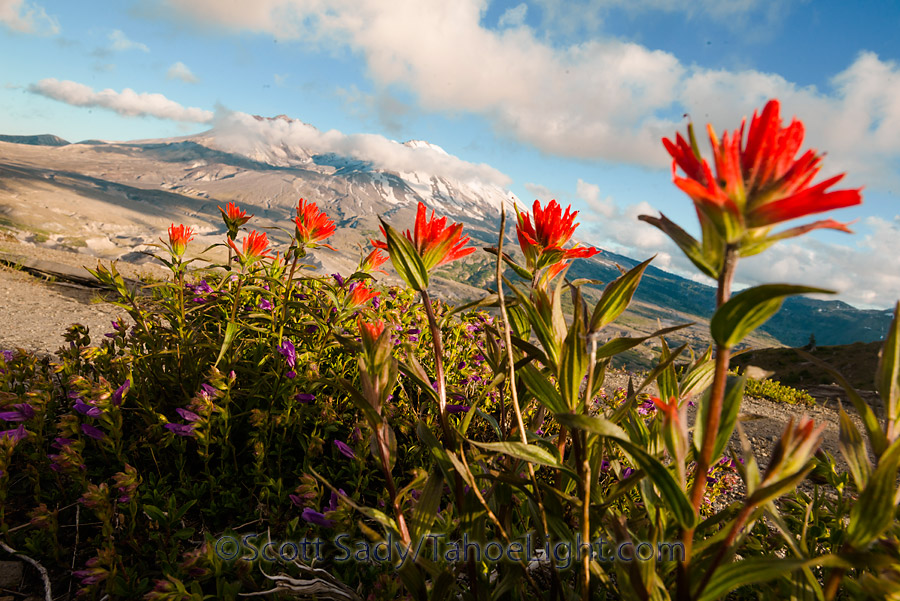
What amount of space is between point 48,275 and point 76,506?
9635 millimetres

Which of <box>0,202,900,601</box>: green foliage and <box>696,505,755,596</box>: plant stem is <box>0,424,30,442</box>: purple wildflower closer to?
<box>0,202,900,601</box>: green foliage

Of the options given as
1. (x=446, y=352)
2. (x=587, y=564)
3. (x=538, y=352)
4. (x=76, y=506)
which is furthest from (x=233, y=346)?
(x=587, y=564)

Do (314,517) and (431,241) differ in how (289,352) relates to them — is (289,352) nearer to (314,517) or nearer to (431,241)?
(314,517)

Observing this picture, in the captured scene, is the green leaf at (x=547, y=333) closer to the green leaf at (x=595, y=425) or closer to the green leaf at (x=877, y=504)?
the green leaf at (x=595, y=425)

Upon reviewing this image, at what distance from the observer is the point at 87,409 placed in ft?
7.37

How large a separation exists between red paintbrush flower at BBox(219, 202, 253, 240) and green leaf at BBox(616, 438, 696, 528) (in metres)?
2.64

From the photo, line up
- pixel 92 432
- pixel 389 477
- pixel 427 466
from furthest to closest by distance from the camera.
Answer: pixel 427 466 → pixel 92 432 → pixel 389 477

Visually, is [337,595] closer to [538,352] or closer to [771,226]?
[538,352]

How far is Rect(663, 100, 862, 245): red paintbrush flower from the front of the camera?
2.32ft

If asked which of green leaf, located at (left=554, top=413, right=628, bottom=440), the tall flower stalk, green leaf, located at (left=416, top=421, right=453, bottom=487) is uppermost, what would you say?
the tall flower stalk

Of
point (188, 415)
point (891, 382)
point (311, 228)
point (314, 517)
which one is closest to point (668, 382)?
point (891, 382)

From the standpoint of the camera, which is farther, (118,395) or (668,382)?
(118,395)

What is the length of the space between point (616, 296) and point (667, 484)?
1.51 feet

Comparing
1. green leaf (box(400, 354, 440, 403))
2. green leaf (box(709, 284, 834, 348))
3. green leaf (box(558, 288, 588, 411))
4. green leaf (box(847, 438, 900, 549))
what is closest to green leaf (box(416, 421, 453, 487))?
green leaf (box(400, 354, 440, 403))
